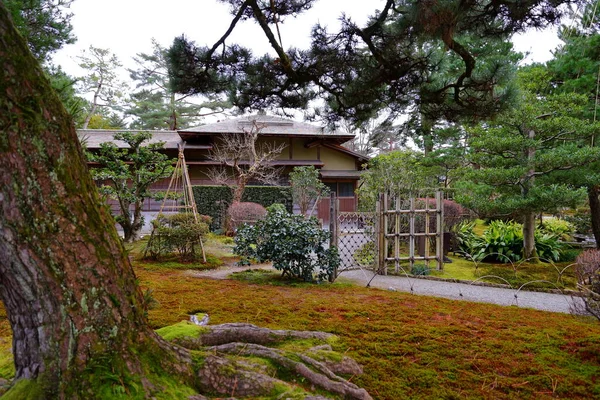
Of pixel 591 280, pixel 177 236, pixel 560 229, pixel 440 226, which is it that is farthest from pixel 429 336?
pixel 560 229

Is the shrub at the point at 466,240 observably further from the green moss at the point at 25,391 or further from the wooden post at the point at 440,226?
the green moss at the point at 25,391

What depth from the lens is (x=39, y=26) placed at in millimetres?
6152

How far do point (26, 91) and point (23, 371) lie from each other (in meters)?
0.97

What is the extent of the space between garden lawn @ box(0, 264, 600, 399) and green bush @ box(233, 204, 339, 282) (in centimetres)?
76

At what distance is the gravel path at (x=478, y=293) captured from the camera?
4816 mm

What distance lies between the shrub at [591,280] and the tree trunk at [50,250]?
3.19 meters

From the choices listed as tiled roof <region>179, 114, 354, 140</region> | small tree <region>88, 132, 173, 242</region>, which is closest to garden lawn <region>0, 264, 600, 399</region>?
small tree <region>88, 132, 173, 242</region>

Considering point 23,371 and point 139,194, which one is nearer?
point 23,371

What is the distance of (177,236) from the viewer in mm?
7328

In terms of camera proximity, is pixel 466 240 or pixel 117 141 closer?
pixel 466 240

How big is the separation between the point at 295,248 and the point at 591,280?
346 cm

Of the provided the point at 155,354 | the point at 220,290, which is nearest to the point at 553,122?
the point at 220,290

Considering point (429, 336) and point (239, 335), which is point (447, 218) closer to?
point (429, 336)

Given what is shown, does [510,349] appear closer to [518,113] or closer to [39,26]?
[518,113]
